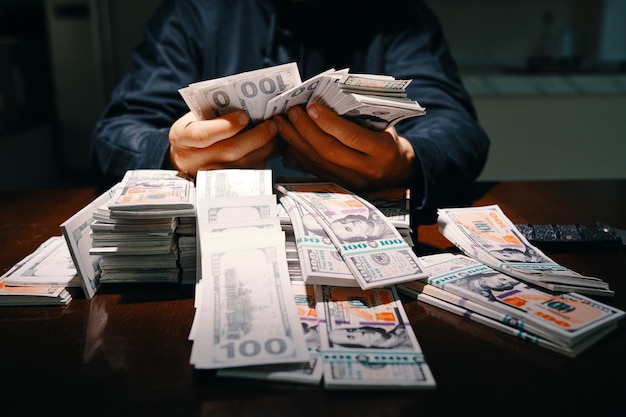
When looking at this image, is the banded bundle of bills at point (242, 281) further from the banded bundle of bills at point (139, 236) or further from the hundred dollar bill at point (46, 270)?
the hundred dollar bill at point (46, 270)

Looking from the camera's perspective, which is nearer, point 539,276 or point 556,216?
point 539,276

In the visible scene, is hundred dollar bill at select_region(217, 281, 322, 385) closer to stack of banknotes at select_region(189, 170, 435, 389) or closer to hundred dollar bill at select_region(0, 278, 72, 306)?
stack of banknotes at select_region(189, 170, 435, 389)

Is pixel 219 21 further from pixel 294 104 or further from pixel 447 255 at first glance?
pixel 447 255

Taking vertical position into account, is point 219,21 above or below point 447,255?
above

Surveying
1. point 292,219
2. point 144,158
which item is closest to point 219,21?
point 144,158

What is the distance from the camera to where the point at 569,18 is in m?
3.88

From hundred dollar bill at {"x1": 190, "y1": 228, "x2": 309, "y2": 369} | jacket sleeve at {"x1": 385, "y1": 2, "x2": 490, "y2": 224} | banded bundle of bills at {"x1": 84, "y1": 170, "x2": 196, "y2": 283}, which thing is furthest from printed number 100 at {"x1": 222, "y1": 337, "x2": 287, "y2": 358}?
jacket sleeve at {"x1": 385, "y1": 2, "x2": 490, "y2": 224}

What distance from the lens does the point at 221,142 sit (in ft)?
3.48

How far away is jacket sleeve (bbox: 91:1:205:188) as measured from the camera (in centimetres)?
138

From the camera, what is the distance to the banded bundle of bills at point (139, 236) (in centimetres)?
→ 86

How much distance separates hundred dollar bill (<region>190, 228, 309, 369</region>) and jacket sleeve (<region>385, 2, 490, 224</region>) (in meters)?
0.49

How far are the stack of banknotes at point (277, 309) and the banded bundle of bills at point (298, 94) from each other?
0.44 ft

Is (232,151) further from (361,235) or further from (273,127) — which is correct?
(361,235)

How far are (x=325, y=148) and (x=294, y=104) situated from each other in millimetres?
105
